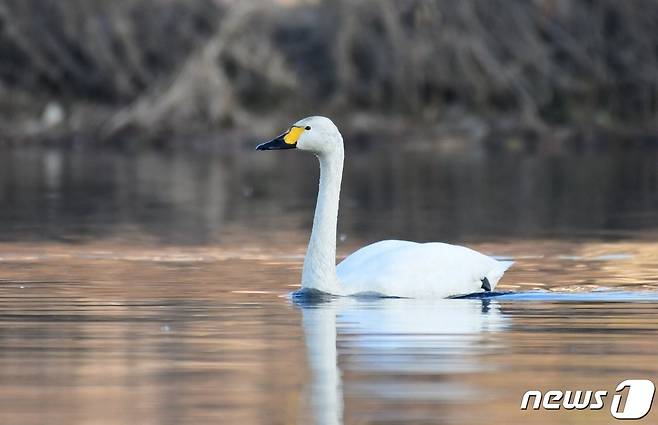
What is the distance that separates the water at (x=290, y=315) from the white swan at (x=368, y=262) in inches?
5.3

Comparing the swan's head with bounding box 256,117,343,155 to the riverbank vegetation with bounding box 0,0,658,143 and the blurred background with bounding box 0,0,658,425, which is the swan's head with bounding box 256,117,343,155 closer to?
the blurred background with bounding box 0,0,658,425

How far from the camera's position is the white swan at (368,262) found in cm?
1077

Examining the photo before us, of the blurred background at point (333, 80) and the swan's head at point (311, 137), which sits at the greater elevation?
the blurred background at point (333, 80)

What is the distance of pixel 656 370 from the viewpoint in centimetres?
800

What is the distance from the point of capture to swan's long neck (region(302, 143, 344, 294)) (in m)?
10.7

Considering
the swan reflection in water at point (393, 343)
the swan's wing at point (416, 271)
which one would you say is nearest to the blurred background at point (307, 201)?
the swan reflection in water at point (393, 343)

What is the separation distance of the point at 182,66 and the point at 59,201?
14560mm

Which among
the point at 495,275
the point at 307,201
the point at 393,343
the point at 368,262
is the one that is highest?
the point at 307,201

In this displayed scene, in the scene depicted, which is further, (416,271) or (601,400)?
(416,271)

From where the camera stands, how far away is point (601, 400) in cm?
723

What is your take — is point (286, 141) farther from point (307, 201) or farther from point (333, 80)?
point (333, 80)

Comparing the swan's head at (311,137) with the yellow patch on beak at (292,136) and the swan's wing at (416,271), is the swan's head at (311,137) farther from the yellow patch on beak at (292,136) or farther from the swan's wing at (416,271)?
the swan's wing at (416,271)

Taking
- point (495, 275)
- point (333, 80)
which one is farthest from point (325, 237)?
point (333, 80)

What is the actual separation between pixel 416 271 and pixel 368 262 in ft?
1.19
